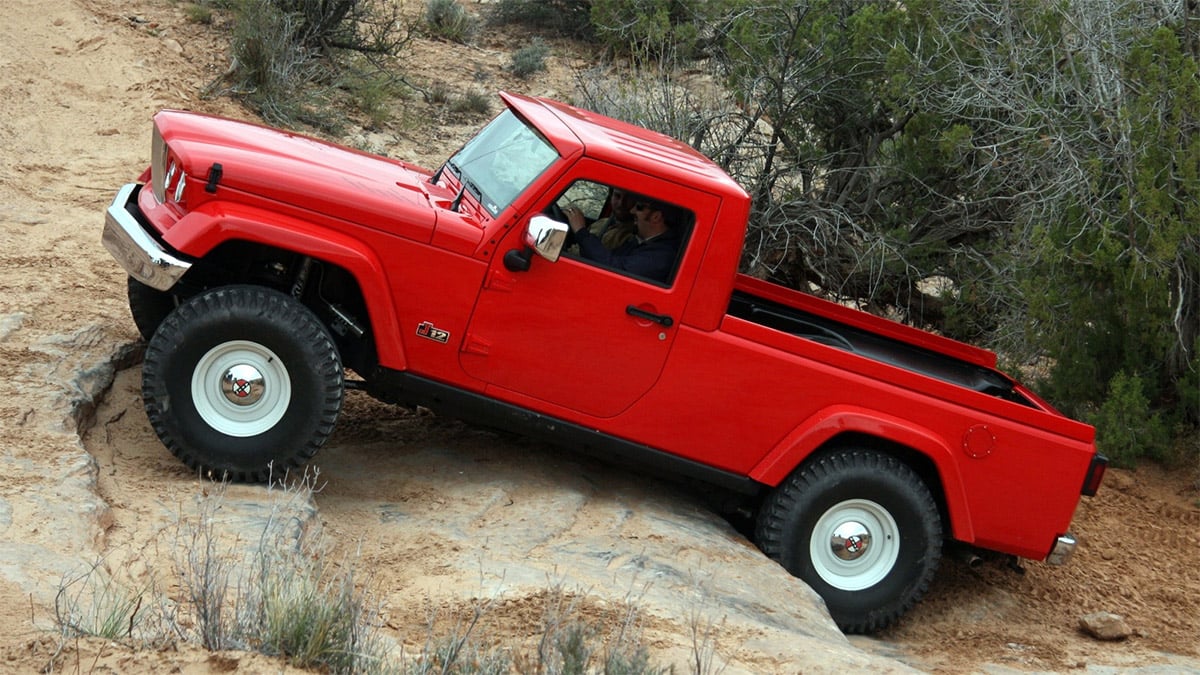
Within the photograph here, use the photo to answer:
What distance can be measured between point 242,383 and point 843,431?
268 centimetres

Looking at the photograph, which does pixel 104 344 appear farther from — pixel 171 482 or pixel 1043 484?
pixel 1043 484

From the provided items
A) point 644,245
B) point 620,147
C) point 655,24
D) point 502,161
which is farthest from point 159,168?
Answer: point 655,24

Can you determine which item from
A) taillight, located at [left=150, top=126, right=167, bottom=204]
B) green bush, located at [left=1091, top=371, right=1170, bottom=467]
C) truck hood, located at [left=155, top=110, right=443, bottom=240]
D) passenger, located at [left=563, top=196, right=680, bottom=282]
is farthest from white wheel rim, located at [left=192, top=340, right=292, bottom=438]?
green bush, located at [left=1091, top=371, right=1170, bottom=467]

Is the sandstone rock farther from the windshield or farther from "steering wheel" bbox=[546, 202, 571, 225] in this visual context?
the windshield

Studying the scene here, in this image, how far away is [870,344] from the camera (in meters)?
6.86

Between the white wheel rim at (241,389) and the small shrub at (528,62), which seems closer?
the white wheel rim at (241,389)

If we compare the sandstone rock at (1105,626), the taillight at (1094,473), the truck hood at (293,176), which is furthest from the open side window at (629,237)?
the sandstone rock at (1105,626)

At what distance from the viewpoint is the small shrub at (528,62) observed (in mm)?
14531

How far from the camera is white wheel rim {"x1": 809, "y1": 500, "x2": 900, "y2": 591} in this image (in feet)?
20.0

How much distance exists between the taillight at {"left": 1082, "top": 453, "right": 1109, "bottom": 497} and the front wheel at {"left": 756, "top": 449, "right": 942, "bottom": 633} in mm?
713

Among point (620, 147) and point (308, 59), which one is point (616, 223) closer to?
point (620, 147)

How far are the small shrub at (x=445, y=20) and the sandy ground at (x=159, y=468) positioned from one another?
4.04m

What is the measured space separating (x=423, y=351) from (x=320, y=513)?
0.81 m

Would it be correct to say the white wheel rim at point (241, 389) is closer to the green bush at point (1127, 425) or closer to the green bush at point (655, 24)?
the green bush at point (1127, 425)
